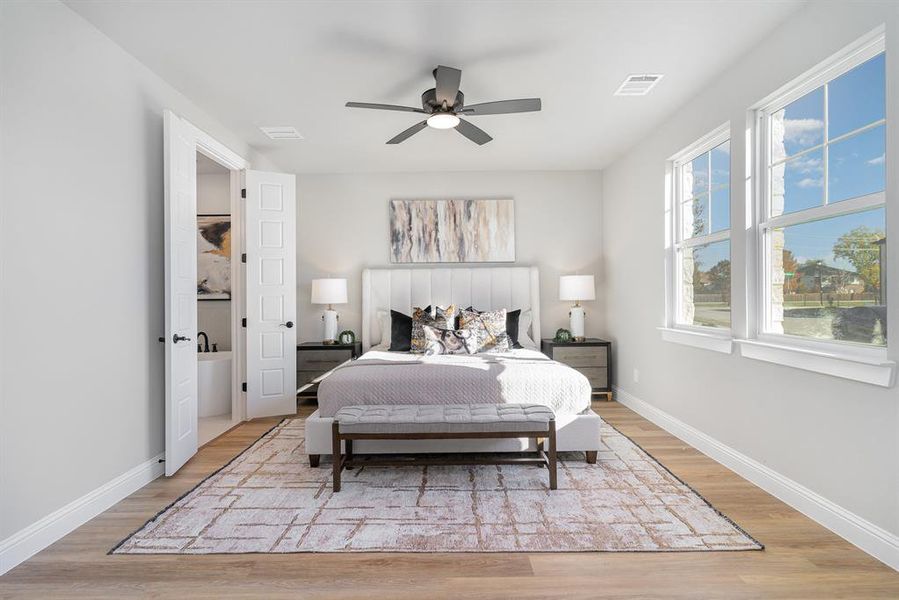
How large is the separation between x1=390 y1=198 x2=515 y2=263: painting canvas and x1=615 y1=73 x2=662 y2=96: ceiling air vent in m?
2.32

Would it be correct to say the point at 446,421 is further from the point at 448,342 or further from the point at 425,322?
the point at 425,322

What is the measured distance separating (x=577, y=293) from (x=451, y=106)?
9.21ft

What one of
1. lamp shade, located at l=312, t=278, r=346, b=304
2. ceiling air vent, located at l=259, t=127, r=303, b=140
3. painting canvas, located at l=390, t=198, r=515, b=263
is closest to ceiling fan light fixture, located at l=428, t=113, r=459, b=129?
ceiling air vent, located at l=259, t=127, r=303, b=140

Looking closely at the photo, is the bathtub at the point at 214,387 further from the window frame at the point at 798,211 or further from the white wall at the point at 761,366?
the window frame at the point at 798,211

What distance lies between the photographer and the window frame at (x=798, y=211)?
2.27 metres

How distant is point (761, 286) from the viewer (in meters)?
3.03

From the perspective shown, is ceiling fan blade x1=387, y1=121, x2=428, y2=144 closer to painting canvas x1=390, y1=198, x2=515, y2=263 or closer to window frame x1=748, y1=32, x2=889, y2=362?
painting canvas x1=390, y1=198, x2=515, y2=263

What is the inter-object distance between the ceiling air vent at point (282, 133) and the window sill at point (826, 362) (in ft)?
13.0

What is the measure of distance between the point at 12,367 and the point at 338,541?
64.4 inches

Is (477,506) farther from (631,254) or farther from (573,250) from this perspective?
(573,250)

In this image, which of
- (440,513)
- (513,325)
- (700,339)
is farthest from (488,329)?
(440,513)

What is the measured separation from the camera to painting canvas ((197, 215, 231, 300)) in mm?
5699

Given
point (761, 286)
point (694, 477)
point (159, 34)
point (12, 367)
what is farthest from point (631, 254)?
point (12, 367)

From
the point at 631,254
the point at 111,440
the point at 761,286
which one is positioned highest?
the point at 631,254
